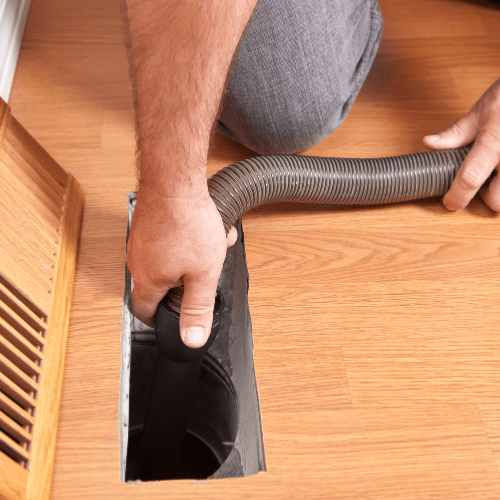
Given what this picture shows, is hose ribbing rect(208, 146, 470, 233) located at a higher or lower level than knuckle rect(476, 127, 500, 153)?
higher

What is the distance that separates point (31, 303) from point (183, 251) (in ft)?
0.82

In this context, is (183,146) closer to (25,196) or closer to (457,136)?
(25,196)

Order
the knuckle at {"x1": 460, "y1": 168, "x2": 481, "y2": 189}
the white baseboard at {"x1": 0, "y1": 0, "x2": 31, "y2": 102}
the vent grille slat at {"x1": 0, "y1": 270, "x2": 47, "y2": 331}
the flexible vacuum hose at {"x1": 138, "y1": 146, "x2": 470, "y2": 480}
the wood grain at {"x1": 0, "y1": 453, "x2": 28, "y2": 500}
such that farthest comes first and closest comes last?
the white baseboard at {"x1": 0, "y1": 0, "x2": 31, "y2": 102} < the knuckle at {"x1": 460, "y1": 168, "x2": 481, "y2": 189} < the flexible vacuum hose at {"x1": 138, "y1": 146, "x2": 470, "y2": 480} < the vent grille slat at {"x1": 0, "y1": 270, "x2": 47, "y2": 331} < the wood grain at {"x1": 0, "y1": 453, "x2": 28, "y2": 500}

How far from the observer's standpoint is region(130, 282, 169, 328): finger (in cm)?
77

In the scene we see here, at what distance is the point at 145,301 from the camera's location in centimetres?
80

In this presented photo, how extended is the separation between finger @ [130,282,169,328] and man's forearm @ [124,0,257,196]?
0.17m

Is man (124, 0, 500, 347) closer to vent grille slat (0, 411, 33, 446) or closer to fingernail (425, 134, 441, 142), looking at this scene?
fingernail (425, 134, 441, 142)

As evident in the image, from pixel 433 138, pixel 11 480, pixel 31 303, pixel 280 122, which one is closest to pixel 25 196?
pixel 31 303

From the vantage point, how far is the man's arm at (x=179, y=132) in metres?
0.64

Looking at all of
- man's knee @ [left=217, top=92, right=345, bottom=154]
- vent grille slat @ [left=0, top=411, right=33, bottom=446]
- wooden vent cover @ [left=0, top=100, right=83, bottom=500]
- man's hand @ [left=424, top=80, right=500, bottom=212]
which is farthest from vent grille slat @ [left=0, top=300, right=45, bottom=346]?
man's hand @ [left=424, top=80, right=500, bottom=212]

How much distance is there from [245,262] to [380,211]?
0.31 meters

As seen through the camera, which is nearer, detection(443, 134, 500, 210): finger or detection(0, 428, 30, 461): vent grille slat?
detection(0, 428, 30, 461): vent grille slat

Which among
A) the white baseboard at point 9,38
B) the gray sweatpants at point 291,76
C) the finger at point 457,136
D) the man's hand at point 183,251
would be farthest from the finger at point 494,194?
the white baseboard at point 9,38

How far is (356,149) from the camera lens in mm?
1152
